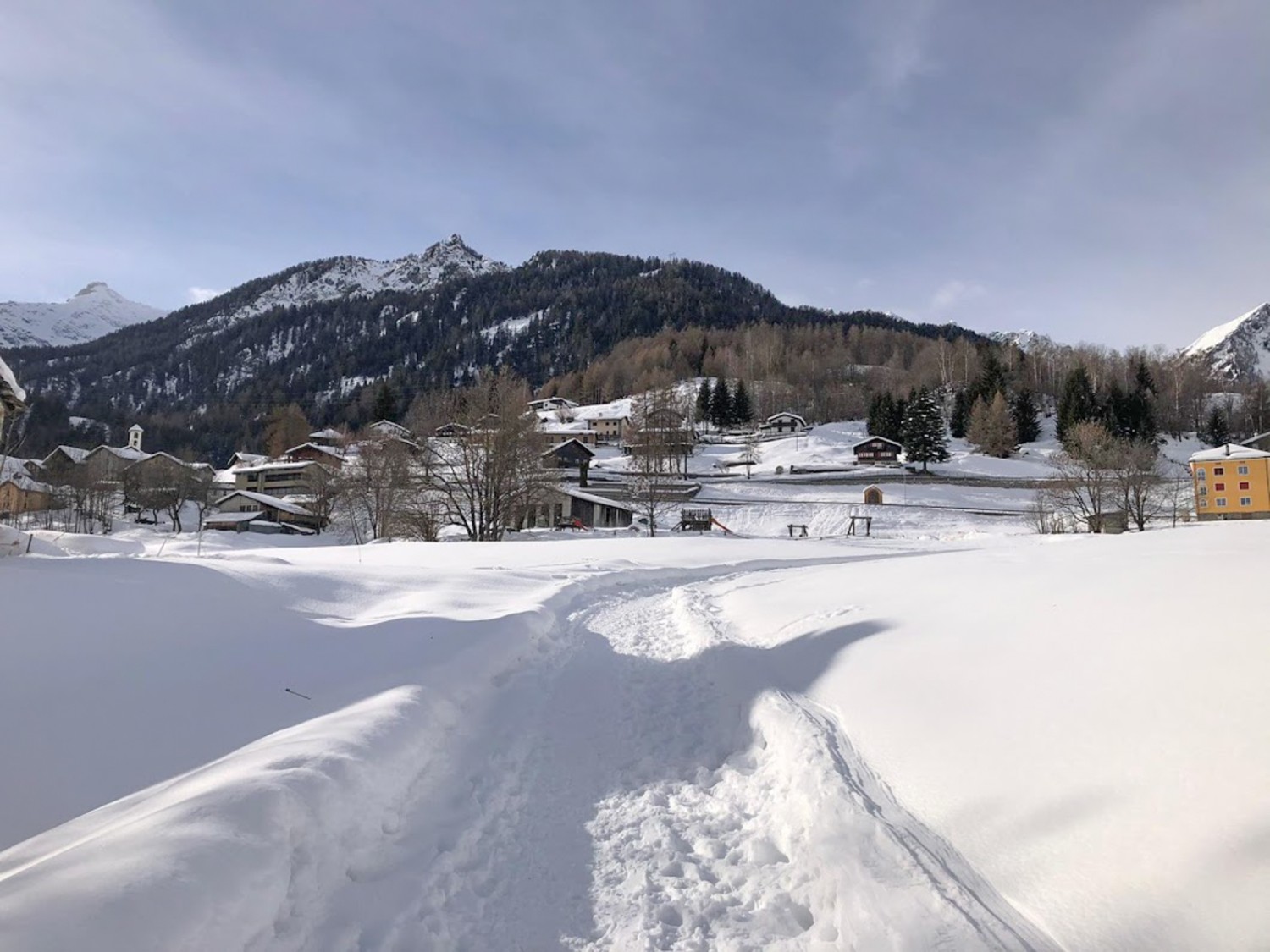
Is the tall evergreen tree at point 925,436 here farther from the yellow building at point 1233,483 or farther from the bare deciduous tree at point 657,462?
the bare deciduous tree at point 657,462

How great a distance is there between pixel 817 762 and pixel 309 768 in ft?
12.1

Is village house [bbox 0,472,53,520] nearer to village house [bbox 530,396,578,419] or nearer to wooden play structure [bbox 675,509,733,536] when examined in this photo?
wooden play structure [bbox 675,509,733,536]

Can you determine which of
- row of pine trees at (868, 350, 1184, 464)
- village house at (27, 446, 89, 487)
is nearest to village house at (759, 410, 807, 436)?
row of pine trees at (868, 350, 1184, 464)

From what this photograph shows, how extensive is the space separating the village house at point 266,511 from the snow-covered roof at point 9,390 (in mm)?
52568

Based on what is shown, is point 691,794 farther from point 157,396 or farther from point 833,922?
point 157,396

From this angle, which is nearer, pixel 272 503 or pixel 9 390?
pixel 9 390

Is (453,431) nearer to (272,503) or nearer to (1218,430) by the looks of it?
(272,503)

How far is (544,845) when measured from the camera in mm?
4215

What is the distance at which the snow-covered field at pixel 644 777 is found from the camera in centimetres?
312

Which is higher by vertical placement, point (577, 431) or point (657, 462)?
point (577, 431)

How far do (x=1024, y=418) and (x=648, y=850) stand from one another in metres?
105

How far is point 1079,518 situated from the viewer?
46250 mm

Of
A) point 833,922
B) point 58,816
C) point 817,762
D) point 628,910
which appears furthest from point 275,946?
point 817,762

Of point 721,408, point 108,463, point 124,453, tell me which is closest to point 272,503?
point 108,463
